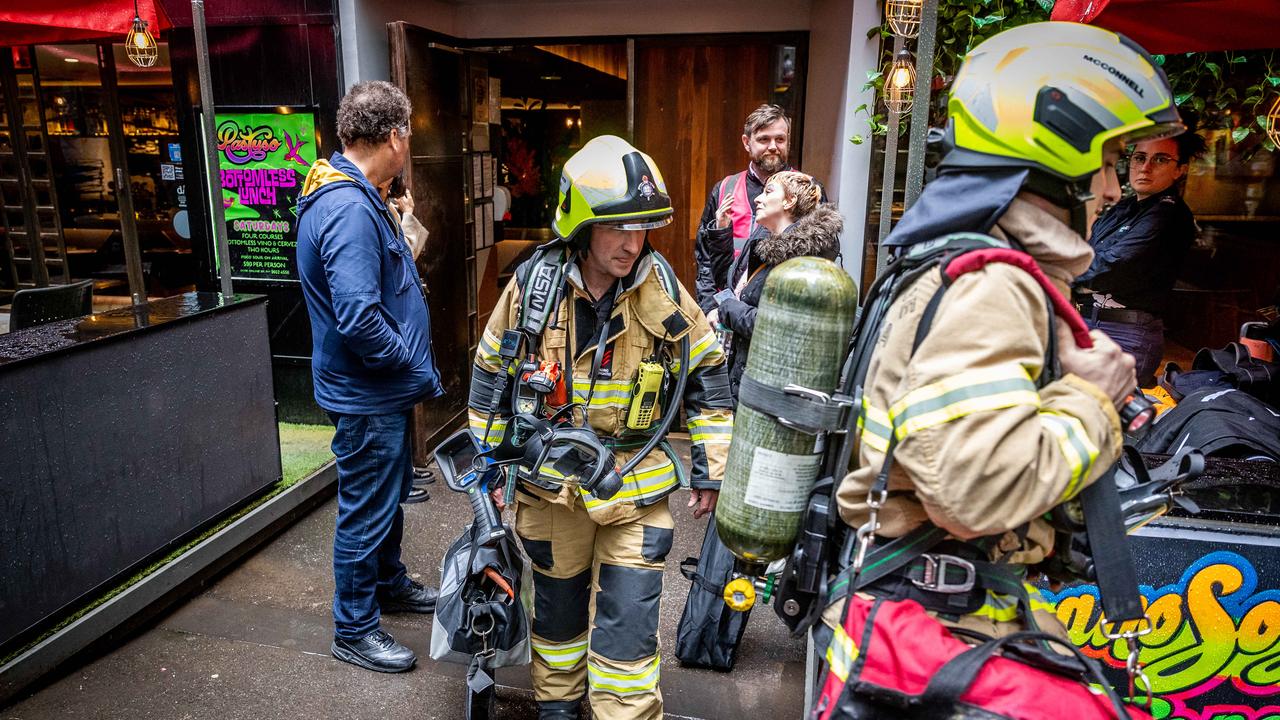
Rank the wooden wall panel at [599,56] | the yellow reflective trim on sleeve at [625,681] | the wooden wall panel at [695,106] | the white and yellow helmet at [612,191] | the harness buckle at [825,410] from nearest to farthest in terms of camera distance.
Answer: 1. the harness buckle at [825,410]
2. the white and yellow helmet at [612,191]
3. the yellow reflective trim on sleeve at [625,681]
4. the wooden wall panel at [695,106]
5. the wooden wall panel at [599,56]

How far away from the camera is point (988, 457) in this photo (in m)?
1.47

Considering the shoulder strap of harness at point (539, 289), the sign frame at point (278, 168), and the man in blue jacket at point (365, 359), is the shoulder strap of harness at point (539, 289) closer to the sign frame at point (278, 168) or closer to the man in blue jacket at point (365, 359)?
the man in blue jacket at point (365, 359)

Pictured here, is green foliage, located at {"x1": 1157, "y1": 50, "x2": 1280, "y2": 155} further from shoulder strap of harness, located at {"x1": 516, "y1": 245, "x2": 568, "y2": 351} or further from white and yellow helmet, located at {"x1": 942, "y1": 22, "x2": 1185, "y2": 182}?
shoulder strap of harness, located at {"x1": 516, "y1": 245, "x2": 568, "y2": 351}

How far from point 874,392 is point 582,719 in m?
2.03

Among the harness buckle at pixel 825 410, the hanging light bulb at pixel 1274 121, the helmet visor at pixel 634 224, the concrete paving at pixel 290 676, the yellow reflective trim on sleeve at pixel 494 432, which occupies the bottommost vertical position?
the concrete paving at pixel 290 676

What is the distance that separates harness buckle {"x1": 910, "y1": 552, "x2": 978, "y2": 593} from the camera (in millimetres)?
1677

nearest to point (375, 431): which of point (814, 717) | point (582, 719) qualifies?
point (582, 719)

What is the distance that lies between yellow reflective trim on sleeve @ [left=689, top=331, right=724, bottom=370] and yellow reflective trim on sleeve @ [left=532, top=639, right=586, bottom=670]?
1.08 m

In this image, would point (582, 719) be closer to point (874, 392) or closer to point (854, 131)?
point (874, 392)

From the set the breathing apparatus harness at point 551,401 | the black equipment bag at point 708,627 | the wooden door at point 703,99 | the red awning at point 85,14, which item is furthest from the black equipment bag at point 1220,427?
the red awning at point 85,14

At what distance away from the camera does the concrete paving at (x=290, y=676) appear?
3115mm

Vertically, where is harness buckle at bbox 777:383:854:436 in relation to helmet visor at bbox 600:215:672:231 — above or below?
below

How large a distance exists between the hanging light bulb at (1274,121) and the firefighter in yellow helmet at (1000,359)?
2844mm

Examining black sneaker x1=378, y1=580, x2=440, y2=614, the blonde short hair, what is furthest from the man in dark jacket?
black sneaker x1=378, y1=580, x2=440, y2=614
